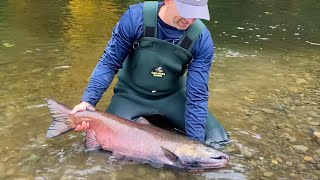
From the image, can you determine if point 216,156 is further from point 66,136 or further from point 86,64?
point 86,64

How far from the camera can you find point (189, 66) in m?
3.70

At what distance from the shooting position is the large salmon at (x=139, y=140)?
11.1 ft

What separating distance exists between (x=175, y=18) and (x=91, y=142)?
1.25m

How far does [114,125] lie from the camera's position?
137 inches

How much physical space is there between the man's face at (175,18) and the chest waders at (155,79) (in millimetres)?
129

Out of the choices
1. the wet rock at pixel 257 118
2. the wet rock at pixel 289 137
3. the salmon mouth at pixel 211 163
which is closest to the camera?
the salmon mouth at pixel 211 163

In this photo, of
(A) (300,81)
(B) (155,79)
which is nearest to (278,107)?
(A) (300,81)

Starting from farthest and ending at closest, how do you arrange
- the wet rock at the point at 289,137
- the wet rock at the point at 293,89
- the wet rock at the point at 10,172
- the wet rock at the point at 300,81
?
the wet rock at the point at 300,81, the wet rock at the point at 293,89, the wet rock at the point at 289,137, the wet rock at the point at 10,172

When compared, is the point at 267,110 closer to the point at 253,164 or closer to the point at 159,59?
the point at 253,164

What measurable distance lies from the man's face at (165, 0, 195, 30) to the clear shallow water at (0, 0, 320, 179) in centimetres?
117

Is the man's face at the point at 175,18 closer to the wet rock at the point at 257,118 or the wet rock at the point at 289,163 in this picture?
the wet rock at the point at 289,163

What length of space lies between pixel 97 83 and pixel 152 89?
516 millimetres

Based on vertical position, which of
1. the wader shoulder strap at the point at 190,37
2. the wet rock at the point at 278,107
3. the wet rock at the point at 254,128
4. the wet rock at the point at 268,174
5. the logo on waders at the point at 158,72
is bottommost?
the wet rock at the point at 278,107

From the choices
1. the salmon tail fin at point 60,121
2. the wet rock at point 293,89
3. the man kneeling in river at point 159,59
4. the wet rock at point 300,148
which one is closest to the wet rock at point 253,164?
the man kneeling in river at point 159,59
